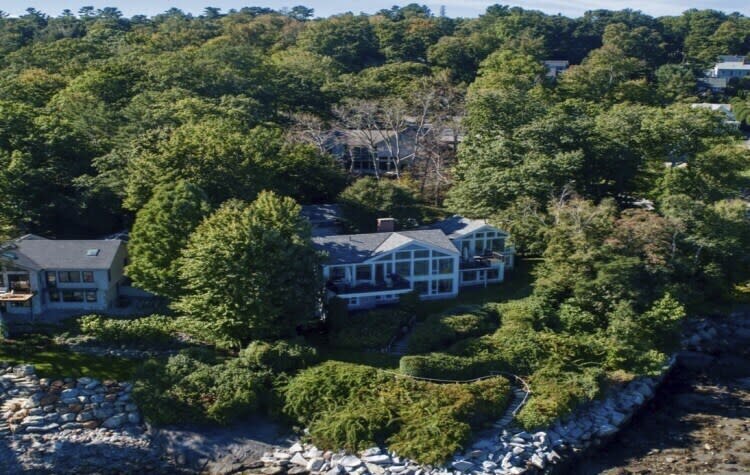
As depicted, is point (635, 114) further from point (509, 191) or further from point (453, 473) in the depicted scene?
point (453, 473)

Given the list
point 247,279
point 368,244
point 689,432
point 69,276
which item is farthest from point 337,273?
point 689,432

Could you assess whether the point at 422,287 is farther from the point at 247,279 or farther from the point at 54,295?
the point at 54,295

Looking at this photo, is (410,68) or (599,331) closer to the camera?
(599,331)

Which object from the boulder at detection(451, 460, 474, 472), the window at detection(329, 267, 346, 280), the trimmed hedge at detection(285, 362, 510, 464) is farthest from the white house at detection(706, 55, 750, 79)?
the boulder at detection(451, 460, 474, 472)

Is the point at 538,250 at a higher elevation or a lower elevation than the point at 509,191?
lower

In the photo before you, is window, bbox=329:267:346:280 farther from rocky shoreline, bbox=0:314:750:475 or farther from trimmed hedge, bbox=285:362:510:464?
rocky shoreline, bbox=0:314:750:475

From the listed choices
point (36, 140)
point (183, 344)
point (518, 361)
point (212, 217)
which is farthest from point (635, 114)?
point (36, 140)
